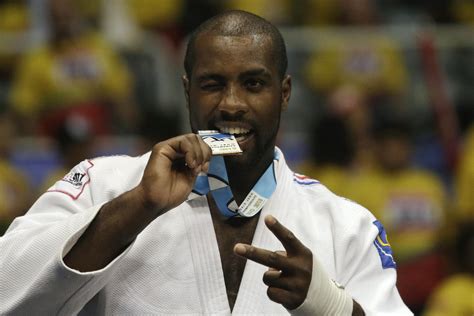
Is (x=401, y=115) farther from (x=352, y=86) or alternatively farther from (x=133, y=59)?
(x=133, y=59)

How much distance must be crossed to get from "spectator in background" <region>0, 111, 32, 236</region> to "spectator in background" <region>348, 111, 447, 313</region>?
2849mm

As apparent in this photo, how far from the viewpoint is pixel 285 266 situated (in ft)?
14.1

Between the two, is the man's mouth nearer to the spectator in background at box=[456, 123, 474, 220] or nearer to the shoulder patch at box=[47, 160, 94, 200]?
the shoulder patch at box=[47, 160, 94, 200]

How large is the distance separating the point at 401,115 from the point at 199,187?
6302 millimetres

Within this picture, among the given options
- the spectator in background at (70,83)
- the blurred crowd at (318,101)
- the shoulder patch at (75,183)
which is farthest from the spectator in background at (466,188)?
the shoulder patch at (75,183)

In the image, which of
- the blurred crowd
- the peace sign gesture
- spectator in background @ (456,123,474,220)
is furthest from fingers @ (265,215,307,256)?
spectator in background @ (456,123,474,220)

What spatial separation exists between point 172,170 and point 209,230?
0.63m

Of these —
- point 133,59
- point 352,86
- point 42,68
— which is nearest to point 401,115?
point 352,86

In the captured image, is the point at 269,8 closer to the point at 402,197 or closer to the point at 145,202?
the point at 402,197

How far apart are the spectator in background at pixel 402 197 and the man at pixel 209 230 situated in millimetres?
4409

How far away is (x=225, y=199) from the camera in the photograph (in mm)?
5008

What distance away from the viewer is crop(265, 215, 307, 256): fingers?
4.25 metres

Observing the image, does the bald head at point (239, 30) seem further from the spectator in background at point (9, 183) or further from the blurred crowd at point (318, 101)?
the spectator in background at point (9, 183)

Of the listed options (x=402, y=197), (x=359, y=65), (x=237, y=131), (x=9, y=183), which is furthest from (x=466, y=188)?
(x=237, y=131)
